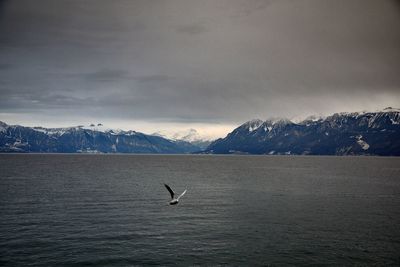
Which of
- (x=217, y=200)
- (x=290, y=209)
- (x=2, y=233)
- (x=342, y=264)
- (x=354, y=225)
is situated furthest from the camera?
(x=217, y=200)

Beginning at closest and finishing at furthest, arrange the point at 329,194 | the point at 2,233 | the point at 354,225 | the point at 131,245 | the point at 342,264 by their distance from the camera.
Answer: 1. the point at 342,264
2. the point at 131,245
3. the point at 2,233
4. the point at 354,225
5. the point at 329,194

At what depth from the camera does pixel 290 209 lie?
7706cm

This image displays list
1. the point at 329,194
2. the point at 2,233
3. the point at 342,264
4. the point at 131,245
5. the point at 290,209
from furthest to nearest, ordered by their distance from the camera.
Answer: the point at 329,194
the point at 290,209
the point at 2,233
the point at 131,245
the point at 342,264

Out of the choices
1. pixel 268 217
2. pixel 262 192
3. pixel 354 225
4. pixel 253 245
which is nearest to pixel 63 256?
pixel 253 245

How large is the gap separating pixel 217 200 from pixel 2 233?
51.8m

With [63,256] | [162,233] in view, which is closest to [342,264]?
[162,233]

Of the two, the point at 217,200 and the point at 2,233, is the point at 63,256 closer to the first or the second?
the point at 2,233

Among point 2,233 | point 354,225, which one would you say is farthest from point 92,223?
point 354,225

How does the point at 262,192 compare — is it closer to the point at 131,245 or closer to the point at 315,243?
the point at 315,243

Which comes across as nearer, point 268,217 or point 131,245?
point 131,245

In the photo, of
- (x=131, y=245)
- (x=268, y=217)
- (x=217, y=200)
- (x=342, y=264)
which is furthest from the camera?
(x=217, y=200)

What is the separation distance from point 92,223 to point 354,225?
43.9 metres

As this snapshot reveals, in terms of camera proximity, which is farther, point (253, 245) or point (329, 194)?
point (329, 194)

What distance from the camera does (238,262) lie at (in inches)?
1681
